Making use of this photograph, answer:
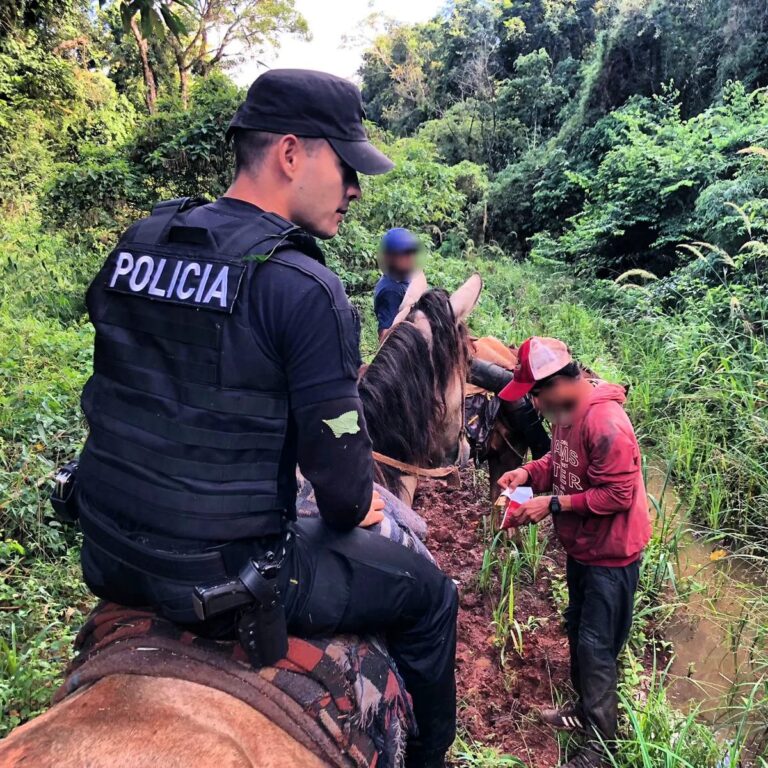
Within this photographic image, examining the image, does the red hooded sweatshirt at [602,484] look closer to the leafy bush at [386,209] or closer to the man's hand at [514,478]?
the man's hand at [514,478]

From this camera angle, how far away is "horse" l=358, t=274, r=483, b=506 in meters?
2.52

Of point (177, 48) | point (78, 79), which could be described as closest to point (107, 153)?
point (78, 79)

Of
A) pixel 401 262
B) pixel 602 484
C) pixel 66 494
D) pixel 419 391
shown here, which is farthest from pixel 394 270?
pixel 66 494

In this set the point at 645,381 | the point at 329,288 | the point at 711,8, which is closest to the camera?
the point at 329,288

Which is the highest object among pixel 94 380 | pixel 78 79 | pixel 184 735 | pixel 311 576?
pixel 78 79

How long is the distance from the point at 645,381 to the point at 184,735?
521 cm

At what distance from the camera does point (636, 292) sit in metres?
8.22

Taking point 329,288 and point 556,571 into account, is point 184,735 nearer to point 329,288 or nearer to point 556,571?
point 329,288

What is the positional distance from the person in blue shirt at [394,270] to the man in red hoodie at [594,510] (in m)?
2.30

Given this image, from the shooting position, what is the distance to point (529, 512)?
8.21ft

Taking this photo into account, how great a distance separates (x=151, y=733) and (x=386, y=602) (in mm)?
666

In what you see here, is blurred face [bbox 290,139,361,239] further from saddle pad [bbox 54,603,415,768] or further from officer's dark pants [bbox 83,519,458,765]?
saddle pad [bbox 54,603,415,768]

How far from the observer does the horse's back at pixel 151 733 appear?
1161mm

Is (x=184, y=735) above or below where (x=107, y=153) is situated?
below
